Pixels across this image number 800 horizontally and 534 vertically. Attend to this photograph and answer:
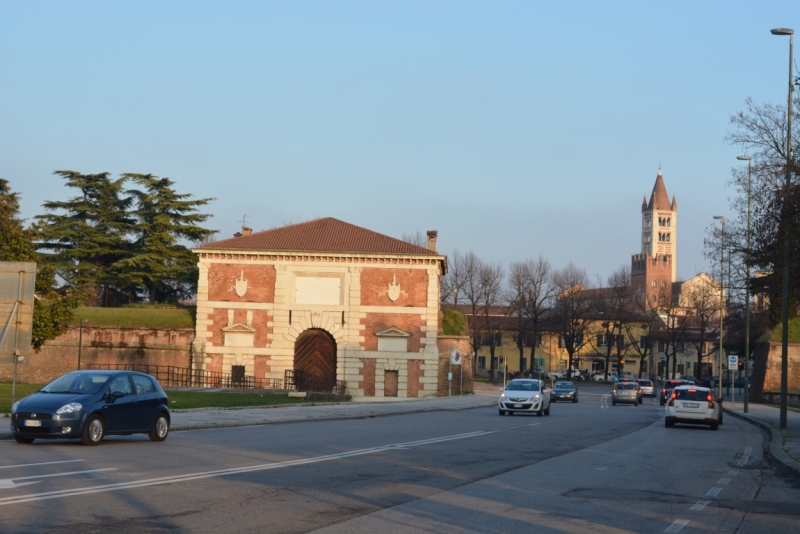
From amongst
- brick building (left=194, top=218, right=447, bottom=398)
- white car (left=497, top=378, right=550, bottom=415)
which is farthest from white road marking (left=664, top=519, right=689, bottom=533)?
brick building (left=194, top=218, right=447, bottom=398)

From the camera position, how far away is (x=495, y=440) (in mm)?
21812

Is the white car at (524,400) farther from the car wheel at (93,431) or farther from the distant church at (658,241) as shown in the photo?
the distant church at (658,241)

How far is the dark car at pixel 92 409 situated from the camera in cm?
1645

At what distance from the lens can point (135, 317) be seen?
192 ft

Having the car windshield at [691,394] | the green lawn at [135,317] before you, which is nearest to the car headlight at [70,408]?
the car windshield at [691,394]

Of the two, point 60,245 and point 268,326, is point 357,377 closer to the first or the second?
point 268,326

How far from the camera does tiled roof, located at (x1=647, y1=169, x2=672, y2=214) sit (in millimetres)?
183500

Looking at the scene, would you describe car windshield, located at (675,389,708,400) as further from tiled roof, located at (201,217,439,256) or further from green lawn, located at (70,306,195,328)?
green lawn, located at (70,306,195,328)

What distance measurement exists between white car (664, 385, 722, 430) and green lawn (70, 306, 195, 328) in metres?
36.1

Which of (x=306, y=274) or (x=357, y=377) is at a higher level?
(x=306, y=274)

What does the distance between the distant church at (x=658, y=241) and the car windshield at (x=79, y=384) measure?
163 m

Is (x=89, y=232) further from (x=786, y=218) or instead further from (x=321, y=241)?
(x=786, y=218)

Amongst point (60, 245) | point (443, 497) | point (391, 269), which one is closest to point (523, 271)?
point (391, 269)

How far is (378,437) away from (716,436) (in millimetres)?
11397
